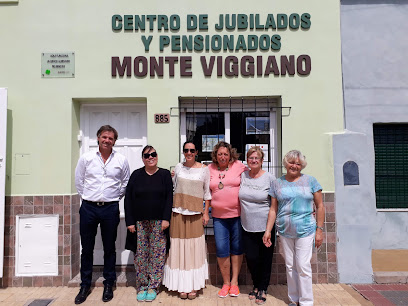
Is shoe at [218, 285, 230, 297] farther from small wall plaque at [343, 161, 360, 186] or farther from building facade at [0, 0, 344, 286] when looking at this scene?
small wall plaque at [343, 161, 360, 186]

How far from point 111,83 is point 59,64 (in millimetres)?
755

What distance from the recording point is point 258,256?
12.0 ft

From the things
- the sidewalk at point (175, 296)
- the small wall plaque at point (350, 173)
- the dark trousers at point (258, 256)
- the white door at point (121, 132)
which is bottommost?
the sidewalk at point (175, 296)

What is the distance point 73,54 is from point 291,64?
301 centimetres

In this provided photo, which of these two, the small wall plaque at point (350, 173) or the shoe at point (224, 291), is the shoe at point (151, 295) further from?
the small wall plaque at point (350, 173)

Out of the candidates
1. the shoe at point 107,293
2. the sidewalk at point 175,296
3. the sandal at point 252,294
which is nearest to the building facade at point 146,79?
the sidewalk at point 175,296

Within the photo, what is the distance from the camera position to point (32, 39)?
4395 millimetres

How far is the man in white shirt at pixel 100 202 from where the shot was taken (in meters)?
3.74

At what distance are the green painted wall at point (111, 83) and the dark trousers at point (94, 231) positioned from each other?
76 centimetres

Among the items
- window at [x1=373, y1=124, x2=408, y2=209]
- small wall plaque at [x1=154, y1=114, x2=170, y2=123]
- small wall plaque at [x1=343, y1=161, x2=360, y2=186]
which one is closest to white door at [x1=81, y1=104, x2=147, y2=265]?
small wall plaque at [x1=154, y1=114, x2=170, y2=123]

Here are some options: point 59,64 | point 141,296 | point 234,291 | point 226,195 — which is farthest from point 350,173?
point 59,64

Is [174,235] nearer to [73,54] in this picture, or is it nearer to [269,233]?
[269,233]

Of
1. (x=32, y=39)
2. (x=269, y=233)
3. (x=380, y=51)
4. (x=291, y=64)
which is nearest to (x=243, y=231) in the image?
(x=269, y=233)

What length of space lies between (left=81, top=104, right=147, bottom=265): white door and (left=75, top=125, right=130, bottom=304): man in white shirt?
758 millimetres
